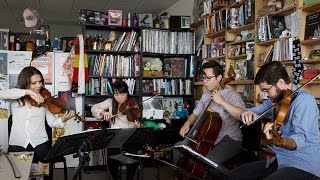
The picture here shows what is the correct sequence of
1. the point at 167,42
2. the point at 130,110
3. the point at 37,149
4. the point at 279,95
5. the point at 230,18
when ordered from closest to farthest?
the point at 279,95, the point at 37,149, the point at 130,110, the point at 230,18, the point at 167,42

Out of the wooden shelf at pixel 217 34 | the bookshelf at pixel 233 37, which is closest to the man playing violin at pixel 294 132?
the bookshelf at pixel 233 37

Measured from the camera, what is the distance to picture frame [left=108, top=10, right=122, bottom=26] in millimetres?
4562

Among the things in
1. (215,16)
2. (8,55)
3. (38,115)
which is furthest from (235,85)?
(8,55)

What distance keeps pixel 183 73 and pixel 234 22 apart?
1.19 m

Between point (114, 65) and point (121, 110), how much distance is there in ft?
4.16

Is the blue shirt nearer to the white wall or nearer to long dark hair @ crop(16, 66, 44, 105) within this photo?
long dark hair @ crop(16, 66, 44, 105)

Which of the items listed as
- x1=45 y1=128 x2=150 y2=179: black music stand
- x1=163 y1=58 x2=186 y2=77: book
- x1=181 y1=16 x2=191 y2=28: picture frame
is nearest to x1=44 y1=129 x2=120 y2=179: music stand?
x1=45 y1=128 x2=150 y2=179: black music stand

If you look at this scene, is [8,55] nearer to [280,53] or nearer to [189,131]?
[189,131]

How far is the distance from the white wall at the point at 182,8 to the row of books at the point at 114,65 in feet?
4.60

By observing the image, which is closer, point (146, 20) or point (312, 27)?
point (312, 27)

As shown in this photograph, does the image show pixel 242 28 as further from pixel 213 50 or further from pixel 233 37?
pixel 213 50

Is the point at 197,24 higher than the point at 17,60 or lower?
higher

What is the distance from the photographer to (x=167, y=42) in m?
4.80

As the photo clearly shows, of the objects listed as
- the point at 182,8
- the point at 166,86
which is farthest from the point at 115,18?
the point at 182,8
